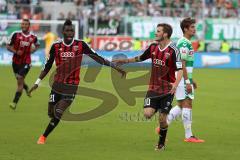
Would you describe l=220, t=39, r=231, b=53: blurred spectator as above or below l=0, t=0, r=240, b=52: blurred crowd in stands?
below

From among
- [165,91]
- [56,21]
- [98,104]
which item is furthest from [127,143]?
[56,21]

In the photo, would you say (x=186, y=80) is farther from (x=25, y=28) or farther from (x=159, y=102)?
(x=25, y=28)

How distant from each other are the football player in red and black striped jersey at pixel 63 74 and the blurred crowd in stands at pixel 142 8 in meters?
27.9

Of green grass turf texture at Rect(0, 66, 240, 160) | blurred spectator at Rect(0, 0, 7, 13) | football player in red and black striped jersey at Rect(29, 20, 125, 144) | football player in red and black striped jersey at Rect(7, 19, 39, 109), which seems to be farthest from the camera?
blurred spectator at Rect(0, 0, 7, 13)

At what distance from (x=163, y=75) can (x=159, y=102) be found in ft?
1.60

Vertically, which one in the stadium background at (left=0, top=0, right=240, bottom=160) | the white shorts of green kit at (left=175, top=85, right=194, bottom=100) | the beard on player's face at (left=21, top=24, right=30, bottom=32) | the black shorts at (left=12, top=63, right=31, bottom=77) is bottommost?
the stadium background at (left=0, top=0, right=240, bottom=160)

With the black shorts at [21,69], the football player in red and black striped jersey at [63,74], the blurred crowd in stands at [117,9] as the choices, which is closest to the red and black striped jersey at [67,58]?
the football player in red and black striped jersey at [63,74]

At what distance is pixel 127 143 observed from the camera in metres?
13.3

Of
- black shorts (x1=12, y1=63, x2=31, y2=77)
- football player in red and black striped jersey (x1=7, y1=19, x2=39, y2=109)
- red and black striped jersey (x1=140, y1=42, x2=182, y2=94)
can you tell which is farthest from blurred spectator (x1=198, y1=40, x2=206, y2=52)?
red and black striped jersey (x1=140, y1=42, x2=182, y2=94)

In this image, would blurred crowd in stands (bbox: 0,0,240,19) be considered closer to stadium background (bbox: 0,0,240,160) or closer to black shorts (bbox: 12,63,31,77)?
stadium background (bbox: 0,0,240,160)

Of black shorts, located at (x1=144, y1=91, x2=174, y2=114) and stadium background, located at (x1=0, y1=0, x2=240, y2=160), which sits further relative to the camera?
stadium background, located at (x1=0, y1=0, x2=240, y2=160)

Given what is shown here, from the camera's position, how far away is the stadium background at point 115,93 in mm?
12586

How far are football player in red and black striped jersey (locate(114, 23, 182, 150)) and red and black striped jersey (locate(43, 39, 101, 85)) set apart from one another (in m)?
1.38

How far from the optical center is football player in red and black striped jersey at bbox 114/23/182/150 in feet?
40.3
